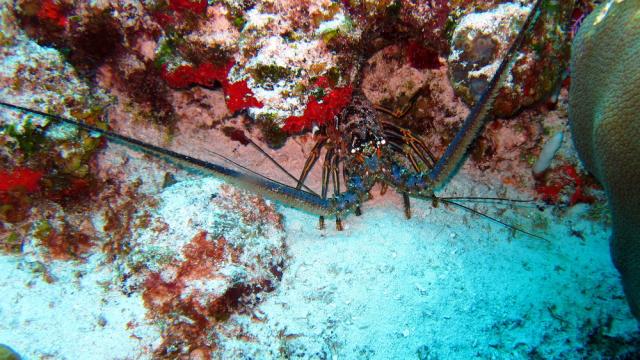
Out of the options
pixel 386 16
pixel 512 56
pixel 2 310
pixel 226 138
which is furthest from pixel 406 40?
pixel 2 310

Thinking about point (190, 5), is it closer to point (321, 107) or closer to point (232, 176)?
point (321, 107)

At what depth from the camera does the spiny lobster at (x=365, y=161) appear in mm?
2605

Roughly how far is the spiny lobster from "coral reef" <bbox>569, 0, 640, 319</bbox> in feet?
1.67

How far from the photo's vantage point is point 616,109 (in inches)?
95.0

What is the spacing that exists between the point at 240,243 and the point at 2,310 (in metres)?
1.97

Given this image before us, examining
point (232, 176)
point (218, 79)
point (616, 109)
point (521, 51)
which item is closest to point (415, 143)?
point (521, 51)

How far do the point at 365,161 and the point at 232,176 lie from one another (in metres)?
1.92

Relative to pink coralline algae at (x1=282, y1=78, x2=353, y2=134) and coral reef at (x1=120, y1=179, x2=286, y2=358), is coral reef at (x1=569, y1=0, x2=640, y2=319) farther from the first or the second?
coral reef at (x1=120, y1=179, x2=286, y2=358)

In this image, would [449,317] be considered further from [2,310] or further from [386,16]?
[2,310]

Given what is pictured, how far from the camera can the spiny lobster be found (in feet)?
8.55

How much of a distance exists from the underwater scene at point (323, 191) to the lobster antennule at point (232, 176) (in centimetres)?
2

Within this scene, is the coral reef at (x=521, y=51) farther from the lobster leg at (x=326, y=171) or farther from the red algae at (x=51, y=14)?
the red algae at (x=51, y=14)

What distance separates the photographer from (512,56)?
2.42 metres

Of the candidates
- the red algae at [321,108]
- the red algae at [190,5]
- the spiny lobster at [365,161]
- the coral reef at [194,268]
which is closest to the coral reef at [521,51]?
the spiny lobster at [365,161]
